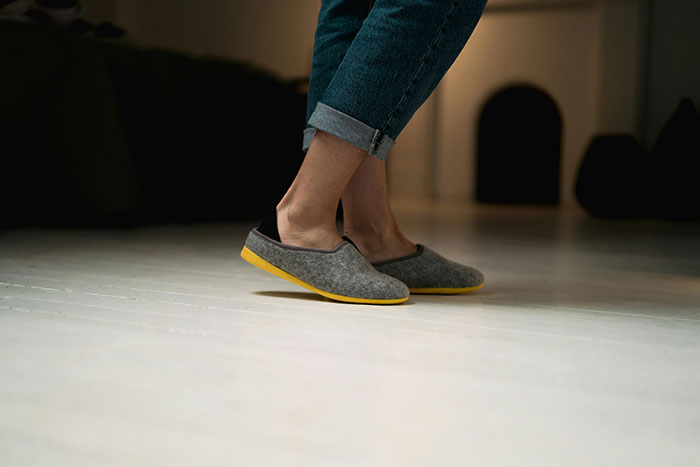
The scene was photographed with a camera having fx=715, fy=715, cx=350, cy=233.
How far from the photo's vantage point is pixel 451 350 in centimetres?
62

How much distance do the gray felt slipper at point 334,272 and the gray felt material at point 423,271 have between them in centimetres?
10

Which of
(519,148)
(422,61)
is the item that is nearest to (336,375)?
(422,61)

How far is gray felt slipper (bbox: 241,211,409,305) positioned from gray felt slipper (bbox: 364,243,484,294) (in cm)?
10

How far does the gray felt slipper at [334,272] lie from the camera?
0.84 meters

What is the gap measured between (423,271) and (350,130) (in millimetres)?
249

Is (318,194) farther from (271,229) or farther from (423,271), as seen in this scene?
(423,271)

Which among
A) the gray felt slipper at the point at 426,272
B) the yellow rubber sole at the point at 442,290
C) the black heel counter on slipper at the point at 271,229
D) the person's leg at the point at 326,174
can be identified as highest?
the person's leg at the point at 326,174

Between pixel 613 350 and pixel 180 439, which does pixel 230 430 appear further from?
pixel 613 350

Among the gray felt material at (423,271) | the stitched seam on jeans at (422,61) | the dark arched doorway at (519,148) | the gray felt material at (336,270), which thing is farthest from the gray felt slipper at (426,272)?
the dark arched doorway at (519,148)

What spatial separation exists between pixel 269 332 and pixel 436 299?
31 centimetres

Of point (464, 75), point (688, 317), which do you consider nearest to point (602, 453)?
point (688, 317)

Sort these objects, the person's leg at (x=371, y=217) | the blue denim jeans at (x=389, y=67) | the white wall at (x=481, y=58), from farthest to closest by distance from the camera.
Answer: the white wall at (x=481, y=58), the person's leg at (x=371, y=217), the blue denim jeans at (x=389, y=67)

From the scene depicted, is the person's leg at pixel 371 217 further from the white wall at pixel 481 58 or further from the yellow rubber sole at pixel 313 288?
the white wall at pixel 481 58

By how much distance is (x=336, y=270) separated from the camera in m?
0.85
